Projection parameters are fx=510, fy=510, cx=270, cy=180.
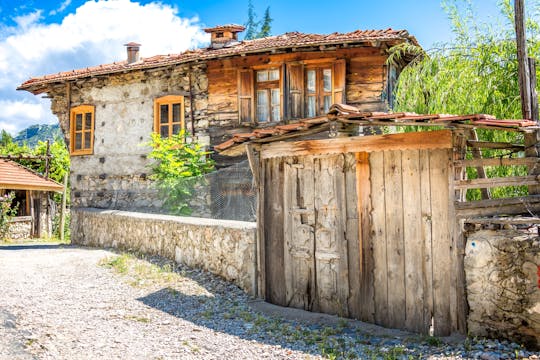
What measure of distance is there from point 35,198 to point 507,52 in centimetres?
2160

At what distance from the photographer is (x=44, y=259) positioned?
11.2 metres

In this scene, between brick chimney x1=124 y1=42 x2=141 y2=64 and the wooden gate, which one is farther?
brick chimney x1=124 y1=42 x2=141 y2=64

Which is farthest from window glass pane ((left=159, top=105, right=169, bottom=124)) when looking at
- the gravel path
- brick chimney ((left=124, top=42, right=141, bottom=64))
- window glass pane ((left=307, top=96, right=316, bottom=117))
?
the gravel path

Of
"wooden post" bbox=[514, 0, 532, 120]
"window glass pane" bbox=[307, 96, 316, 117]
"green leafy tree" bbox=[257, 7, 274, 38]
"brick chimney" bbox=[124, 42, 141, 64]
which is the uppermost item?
"green leafy tree" bbox=[257, 7, 274, 38]

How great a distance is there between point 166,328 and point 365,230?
102 inches

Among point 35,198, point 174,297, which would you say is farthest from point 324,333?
point 35,198

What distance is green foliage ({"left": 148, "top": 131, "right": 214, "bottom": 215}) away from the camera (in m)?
12.4

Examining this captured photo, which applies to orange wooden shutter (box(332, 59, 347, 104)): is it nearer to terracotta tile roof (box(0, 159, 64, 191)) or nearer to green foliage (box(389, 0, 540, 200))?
green foliage (box(389, 0, 540, 200))

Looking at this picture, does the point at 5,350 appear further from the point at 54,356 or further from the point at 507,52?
the point at 507,52

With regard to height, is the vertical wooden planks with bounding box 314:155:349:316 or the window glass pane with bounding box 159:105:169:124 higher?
the window glass pane with bounding box 159:105:169:124

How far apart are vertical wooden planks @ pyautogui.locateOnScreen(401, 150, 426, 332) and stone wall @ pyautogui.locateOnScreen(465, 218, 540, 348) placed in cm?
60

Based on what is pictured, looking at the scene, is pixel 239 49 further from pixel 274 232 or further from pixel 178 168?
pixel 274 232

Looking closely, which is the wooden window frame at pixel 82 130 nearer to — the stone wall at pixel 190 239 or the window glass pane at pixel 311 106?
the stone wall at pixel 190 239

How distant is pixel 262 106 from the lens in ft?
43.5
